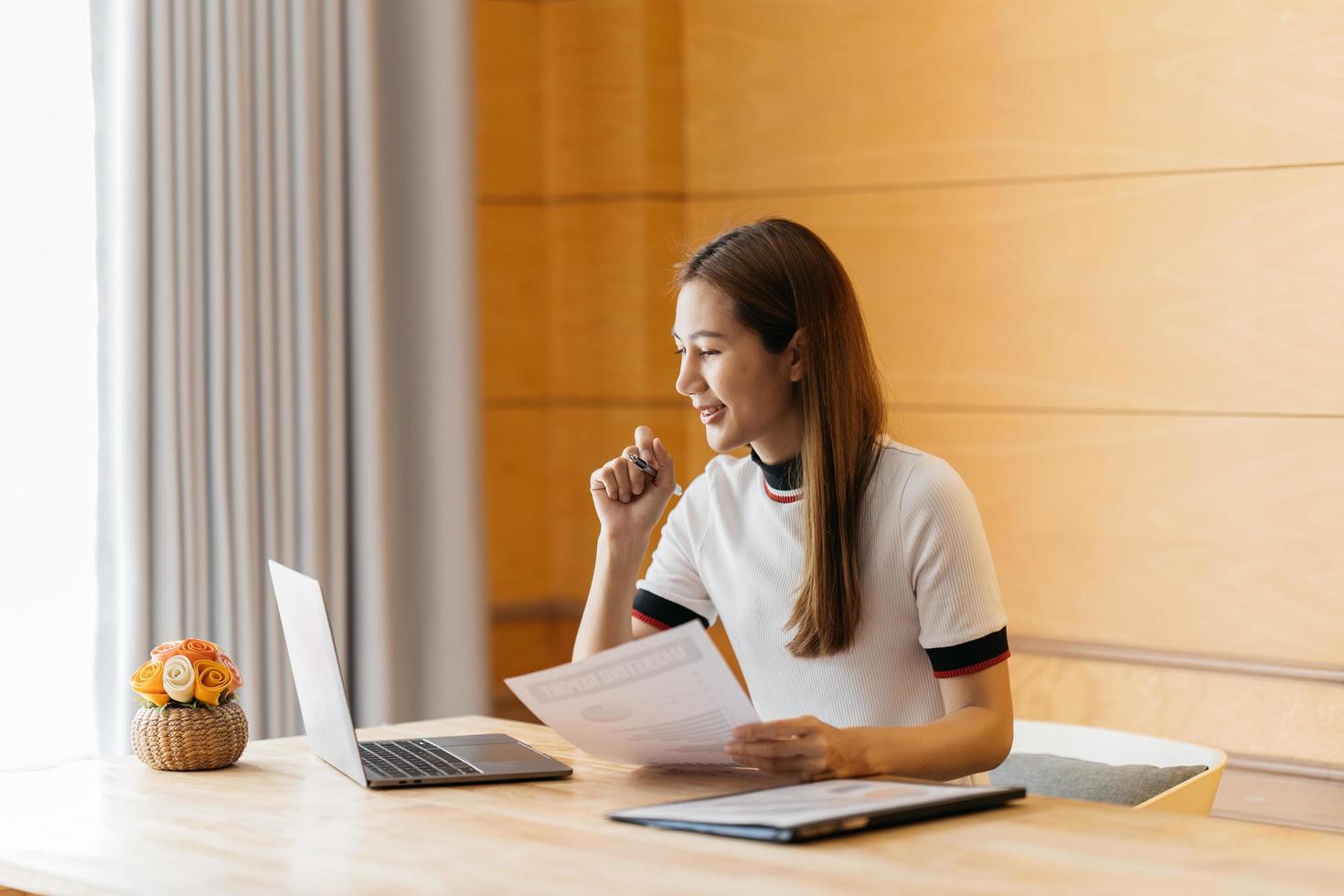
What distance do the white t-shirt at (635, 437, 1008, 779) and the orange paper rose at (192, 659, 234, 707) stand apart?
0.65 metres

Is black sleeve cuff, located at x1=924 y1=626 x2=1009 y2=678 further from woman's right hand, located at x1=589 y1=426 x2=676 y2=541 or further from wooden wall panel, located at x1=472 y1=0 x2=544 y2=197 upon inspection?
wooden wall panel, located at x1=472 y1=0 x2=544 y2=197

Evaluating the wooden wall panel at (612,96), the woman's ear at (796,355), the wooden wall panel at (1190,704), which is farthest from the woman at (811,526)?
the wooden wall panel at (612,96)

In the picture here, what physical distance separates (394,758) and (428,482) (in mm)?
1939

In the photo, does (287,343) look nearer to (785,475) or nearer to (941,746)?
(785,475)

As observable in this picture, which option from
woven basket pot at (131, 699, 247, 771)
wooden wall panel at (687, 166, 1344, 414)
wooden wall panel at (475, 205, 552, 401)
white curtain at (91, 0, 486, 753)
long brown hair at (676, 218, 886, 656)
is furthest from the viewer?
wooden wall panel at (475, 205, 552, 401)

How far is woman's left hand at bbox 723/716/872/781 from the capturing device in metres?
1.76

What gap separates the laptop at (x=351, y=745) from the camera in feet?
6.07

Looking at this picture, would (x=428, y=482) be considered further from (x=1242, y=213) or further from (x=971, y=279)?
(x=1242, y=213)

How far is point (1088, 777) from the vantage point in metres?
2.52

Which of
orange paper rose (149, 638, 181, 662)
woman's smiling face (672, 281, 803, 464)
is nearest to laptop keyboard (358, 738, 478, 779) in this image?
orange paper rose (149, 638, 181, 662)

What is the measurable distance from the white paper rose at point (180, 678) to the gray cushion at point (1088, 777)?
3.89 feet

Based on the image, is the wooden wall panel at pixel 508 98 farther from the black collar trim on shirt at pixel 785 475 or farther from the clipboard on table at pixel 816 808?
the clipboard on table at pixel 816 808

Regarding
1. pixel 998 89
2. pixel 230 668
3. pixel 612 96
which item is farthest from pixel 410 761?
pixel 612 96

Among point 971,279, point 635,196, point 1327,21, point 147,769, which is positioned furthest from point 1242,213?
point 147,769
